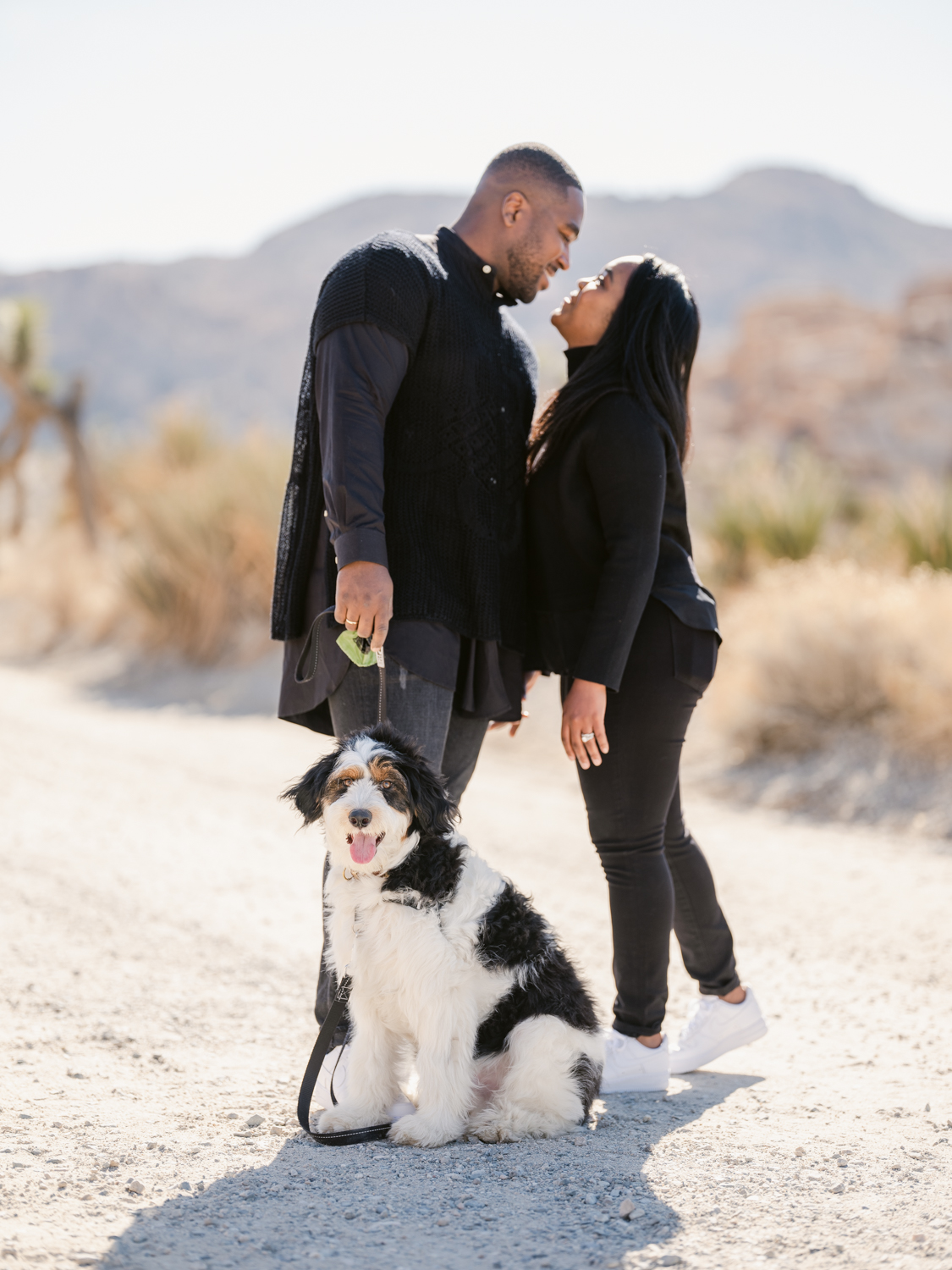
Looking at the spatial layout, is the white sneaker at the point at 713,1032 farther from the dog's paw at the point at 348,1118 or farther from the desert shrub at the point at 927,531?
the desert shrub at the point at 927,531

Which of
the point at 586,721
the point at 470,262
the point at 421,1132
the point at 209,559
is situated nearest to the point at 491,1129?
the point at 421,1132

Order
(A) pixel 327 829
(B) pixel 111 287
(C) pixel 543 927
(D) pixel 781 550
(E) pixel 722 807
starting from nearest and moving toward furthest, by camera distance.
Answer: (A) pixel 327 829 → (C) pixel 543 927 → (E) pixel 722 807 → (D) pixel 781 550 → (B) pixel 111 287

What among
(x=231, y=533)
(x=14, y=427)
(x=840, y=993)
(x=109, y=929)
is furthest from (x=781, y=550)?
(x=14, y=427)

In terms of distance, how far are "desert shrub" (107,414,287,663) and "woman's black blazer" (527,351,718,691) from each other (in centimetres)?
894

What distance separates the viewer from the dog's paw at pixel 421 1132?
2.65 m

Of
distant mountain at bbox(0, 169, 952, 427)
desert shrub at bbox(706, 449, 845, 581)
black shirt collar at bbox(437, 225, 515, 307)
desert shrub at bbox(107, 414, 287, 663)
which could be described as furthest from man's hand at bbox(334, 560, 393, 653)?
distant mountain at bbox(0, 169, 952, 427)

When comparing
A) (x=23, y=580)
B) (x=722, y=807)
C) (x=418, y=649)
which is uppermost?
(x=418, y=649)

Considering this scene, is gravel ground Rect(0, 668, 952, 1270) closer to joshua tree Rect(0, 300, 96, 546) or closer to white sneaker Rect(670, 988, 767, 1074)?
white sneaker Rect(670, 988, 767, 1074)

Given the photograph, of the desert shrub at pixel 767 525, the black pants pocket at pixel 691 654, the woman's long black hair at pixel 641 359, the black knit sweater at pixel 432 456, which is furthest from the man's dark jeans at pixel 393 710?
the desert shrub at pixel 767 525

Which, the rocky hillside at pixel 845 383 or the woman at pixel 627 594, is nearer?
the woman at pixel 627 594

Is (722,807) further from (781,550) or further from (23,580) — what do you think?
(23,580)

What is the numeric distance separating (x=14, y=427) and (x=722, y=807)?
64.8ft

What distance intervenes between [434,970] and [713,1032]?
1.38 meters

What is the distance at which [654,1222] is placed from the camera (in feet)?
7.66
